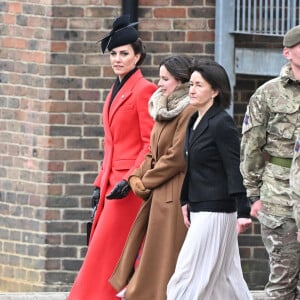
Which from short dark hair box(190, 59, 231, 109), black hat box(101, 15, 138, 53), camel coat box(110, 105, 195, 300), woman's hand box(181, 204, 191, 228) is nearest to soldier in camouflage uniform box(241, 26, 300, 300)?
short dark hair box(190, 59, 231, 109)

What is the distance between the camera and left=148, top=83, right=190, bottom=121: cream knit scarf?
35.0 ft

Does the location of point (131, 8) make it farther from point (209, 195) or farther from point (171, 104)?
point (209, 195)

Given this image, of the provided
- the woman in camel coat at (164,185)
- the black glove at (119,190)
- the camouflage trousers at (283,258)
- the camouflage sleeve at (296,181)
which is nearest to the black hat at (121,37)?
the woman in camel coat at (164,185)

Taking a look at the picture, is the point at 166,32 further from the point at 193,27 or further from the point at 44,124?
the point at 44,124

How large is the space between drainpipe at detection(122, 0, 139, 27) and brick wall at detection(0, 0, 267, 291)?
0.08m

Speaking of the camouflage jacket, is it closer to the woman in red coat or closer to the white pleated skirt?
the white pleated skirt

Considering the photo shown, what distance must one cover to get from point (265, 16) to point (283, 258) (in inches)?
139

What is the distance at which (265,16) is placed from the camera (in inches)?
506

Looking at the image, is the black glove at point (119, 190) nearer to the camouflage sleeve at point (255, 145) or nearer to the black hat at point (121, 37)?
the black hat at point (121, 37)

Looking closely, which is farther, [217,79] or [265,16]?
[265,16]

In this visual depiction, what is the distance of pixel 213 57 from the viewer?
13.0 meters

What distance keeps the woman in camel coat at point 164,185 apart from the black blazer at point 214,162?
1.65ft

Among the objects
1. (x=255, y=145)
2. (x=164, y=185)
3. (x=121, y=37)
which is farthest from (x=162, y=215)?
(x=121, y=37)

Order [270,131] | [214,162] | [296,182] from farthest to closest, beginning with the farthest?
[214,162], [270,131], [296,182]
